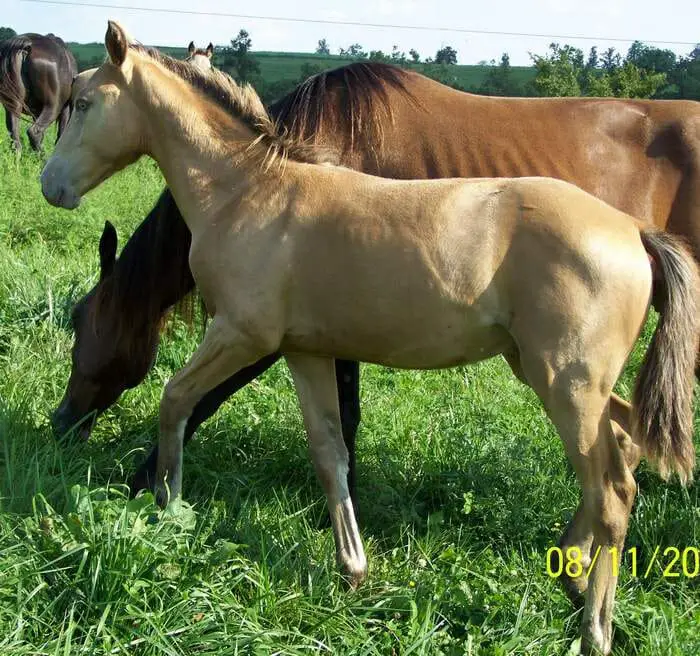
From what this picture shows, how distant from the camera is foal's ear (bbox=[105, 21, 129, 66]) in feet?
10.9

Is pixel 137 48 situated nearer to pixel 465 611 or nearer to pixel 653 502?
pixel 465 611

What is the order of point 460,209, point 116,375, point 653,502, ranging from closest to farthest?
point 460,209 → point 653,502 → point 116,375

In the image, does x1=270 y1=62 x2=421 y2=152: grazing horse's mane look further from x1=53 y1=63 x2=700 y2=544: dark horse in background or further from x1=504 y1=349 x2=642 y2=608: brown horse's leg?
x1=504 y1=349 x2=642 y2=608: brown horse's leg

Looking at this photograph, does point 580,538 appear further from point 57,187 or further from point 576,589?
point 57,187

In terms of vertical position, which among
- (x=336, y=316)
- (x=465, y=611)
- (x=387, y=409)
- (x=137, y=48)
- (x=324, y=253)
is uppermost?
(x=137, y=48)

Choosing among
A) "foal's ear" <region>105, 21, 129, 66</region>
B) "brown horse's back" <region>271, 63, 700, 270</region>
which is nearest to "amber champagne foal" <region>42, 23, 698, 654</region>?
"foal's ear" <region>105, 21, 129, 66</region>

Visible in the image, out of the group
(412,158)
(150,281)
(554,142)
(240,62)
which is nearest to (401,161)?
(412,158)

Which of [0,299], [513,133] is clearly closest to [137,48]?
[513,133]

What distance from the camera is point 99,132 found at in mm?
3426

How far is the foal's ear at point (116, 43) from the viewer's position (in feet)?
10.9

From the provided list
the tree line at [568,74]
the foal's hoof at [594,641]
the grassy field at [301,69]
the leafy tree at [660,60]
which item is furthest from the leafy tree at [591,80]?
the foal's hoof at [594,641]

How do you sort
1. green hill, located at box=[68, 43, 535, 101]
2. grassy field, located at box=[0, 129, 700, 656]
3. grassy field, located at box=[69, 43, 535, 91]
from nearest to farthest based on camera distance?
1. grassy field, located at box=[0, 129, 700, 656]
2. green hill, located at box=[68, 43, 535, 101]
3. grassy field, located at box=[69, 43, 535, 91]

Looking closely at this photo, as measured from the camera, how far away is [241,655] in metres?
2.69

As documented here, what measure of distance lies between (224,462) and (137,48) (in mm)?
2059
